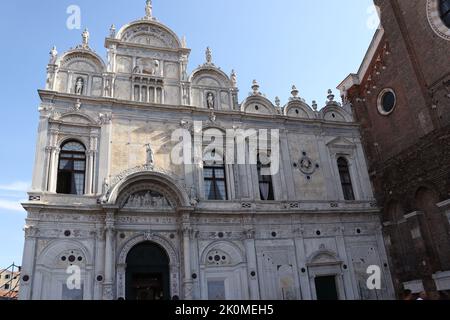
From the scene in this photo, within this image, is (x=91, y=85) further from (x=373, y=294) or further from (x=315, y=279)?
(x=373, y=294)

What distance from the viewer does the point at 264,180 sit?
18.4m

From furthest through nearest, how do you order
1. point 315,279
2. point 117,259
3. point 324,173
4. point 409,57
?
point 324,173, point 409,57, point 315,279, point 117,259

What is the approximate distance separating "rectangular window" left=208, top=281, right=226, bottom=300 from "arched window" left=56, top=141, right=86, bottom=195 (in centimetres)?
658

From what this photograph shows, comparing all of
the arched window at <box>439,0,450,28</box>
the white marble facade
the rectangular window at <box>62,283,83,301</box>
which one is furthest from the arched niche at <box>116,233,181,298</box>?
the arched window at <box>439,0,450,28</box>

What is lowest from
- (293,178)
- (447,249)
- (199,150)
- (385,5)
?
(447,249)

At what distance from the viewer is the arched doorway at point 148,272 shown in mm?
14766

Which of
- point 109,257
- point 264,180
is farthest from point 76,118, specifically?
point 264,180

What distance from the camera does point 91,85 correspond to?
17156 mm

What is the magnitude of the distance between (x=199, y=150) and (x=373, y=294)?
1053cm

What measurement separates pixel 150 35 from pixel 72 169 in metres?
8.07

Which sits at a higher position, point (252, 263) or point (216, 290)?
point (252, 263)

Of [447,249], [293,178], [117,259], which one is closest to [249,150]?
[293,178]

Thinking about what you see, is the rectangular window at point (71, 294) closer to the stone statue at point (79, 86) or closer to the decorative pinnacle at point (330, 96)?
the stone statue at point (79, 86)

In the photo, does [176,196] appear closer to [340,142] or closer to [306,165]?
[306,165]
